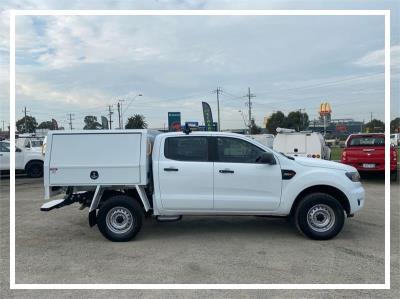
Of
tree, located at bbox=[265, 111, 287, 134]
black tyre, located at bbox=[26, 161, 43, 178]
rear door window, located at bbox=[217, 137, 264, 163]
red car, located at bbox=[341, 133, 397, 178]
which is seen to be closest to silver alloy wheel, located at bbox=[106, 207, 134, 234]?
rear door window, located at bbox=[217, 137, 264, 163]

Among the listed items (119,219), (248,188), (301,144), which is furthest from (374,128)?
(119,219)

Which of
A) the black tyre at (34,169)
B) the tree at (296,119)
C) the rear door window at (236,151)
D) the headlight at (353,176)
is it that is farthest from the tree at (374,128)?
the rear door window at (236,151)

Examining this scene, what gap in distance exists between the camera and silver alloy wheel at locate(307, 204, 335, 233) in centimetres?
653

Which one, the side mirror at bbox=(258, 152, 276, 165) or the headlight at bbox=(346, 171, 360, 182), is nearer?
the side mirror at bbox=(258, 152, 276, 165)

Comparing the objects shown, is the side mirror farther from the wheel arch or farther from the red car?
the red car

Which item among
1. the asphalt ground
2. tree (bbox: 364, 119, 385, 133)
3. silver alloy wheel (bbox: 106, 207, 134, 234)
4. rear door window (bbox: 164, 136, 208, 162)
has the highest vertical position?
tree (bbox: 364, 119, 385, 133)

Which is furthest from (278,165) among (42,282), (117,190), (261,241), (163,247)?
(42,282)

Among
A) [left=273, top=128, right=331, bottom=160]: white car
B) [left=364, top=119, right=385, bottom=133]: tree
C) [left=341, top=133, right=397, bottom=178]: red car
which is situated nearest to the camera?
[left=341, top=133, right=397, bottom=178]: red car

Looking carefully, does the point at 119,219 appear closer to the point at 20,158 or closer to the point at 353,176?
the point at 353,176

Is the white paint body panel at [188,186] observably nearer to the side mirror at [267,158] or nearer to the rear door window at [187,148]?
the rear door window at [187,148]

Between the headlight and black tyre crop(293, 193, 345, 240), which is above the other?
the headlight

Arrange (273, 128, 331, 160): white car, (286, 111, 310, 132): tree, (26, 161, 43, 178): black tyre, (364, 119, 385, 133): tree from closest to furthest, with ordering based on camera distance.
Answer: (273, 128, 331, 160): white car → (26, 161, 43, 178): black tyre → (364, 119, 385, 133): tree → (286, 111, 310, 132): tree

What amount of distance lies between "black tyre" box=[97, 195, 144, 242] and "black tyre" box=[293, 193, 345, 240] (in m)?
2.66

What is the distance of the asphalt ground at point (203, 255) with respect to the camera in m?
4.84
